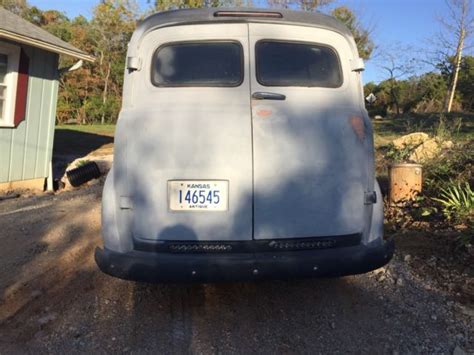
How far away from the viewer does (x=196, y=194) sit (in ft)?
9.95

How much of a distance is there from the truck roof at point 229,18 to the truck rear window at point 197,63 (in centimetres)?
15

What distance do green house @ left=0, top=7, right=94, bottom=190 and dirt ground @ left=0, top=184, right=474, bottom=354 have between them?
5.07 m

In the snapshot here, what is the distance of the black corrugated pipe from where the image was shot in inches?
395

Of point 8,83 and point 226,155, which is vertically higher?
point 8,83

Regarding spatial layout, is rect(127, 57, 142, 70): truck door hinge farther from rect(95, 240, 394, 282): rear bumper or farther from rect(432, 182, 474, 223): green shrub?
rect(432, 182, 474, 223): green shrub

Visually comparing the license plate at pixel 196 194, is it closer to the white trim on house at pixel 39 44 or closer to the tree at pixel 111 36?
the white trim on house at pixel 39 44

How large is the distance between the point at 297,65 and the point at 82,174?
7.72 metres

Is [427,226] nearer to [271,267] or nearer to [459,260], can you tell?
[459,260]

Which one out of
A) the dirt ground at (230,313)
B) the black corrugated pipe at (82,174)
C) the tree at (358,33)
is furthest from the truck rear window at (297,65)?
the tree at (358,33)

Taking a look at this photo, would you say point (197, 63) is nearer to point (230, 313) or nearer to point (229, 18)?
point (229, 18)

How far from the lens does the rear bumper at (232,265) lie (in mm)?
2949

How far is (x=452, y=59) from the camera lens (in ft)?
73.6

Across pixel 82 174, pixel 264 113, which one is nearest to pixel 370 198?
pixel 264 113

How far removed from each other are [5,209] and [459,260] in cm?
623
